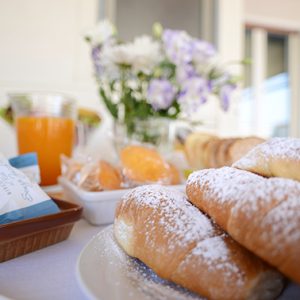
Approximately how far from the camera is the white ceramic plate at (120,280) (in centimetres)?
28

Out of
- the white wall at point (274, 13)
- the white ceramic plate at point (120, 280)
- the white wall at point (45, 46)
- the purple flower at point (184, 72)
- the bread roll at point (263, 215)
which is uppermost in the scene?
the white wall at point (274, 13)

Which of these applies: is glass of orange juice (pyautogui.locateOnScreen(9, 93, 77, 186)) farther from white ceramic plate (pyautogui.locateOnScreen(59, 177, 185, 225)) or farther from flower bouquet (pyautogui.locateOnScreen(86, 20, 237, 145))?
white ceramic plate (pyautogui.locateOnScreen(59, 177, 185, 225))

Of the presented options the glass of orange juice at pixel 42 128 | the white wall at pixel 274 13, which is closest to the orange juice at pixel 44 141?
the glass of orange juice at pixel 42 128

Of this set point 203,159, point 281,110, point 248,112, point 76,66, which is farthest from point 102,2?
point 281,110

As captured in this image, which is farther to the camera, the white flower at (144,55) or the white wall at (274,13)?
the white wall at (274,13)

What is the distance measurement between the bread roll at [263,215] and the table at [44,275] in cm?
18

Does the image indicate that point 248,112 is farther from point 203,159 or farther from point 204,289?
point 204,289

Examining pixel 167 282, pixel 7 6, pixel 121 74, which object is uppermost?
pixel 7 6

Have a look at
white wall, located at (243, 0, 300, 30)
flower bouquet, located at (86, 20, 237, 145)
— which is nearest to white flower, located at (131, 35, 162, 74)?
flower bouquet, located at (86, 20, 237, 145)

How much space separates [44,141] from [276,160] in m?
0.79

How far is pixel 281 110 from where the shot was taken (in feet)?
13.7

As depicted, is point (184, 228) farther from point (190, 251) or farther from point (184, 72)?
point (184, 72)

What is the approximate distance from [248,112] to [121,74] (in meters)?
3.35

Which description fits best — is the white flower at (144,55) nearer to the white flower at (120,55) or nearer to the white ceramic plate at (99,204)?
the white flower at (120,55)
